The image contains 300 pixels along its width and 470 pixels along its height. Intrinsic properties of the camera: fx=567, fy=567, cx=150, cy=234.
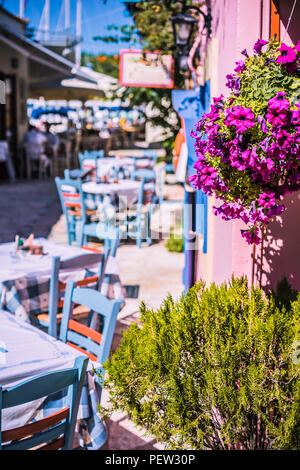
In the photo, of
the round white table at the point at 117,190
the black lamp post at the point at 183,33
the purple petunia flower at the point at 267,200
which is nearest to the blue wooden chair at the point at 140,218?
the round white table at the point at 117,190

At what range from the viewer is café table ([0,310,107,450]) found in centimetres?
251

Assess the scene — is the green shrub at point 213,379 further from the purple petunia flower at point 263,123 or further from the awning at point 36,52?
the awning at point 36,52

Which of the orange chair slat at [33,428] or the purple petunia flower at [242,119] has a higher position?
the purple petunia flower at [242,119]

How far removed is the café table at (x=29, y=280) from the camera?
4145mm

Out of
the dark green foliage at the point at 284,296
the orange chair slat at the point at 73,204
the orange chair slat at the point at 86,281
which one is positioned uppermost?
the dark green foliage at the point at 284,296

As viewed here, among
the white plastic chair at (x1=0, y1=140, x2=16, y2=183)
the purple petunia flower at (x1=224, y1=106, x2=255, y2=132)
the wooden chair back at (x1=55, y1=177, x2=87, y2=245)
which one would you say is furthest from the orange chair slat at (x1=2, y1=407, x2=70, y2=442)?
the white plastic chair at (x1=0, y1=140, x2=16, y2=183)

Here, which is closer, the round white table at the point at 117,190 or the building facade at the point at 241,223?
the building facade at the point at 241,223

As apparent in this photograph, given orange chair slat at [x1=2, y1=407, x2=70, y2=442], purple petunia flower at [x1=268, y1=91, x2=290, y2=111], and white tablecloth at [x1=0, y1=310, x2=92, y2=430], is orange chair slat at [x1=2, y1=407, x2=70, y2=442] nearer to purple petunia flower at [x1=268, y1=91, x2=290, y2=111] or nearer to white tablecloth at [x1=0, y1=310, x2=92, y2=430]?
white tablecloth at [x1=0, y1=310, x2=92, y2=430]

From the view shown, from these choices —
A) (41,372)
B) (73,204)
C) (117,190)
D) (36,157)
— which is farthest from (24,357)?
(36,157)

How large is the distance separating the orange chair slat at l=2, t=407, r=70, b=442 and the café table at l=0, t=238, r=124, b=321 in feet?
6.53

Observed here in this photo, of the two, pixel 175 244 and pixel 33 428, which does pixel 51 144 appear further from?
pixel 33 428

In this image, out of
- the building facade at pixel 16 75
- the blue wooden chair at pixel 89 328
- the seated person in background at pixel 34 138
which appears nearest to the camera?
the blue wooden chair at pixel 89 328

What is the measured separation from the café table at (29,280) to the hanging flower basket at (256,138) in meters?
2.31

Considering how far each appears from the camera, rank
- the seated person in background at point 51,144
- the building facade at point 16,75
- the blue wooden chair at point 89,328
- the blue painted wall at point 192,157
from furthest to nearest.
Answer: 1. the seated person in background at point 51,144
2. the building facade at point 16,75
3. the blue painted wall at point 192,157
4. the blue wooden chair at point 89,328
